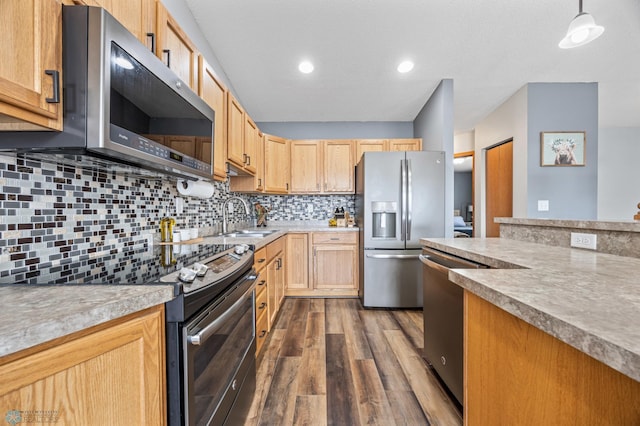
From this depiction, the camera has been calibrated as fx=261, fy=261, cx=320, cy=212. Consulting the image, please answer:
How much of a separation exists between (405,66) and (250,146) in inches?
68.6

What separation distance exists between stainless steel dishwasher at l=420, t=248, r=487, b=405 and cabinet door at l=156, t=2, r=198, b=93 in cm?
178

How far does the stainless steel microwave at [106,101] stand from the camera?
2.50ft

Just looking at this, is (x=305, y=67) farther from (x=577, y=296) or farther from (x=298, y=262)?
(x=577, y=296)

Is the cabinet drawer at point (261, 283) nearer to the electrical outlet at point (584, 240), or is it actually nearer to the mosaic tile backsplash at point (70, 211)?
the mosaic tile backsplash at point (70, 211)

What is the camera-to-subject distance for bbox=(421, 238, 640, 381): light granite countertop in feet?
1.39

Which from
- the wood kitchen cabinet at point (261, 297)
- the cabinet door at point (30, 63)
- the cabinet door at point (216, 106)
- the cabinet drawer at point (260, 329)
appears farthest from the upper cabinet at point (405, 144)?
the cabinet door at point (30, 63)

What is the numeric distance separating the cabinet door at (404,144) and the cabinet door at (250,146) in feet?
6.15

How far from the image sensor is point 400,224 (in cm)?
288

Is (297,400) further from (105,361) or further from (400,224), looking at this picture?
(400,224)

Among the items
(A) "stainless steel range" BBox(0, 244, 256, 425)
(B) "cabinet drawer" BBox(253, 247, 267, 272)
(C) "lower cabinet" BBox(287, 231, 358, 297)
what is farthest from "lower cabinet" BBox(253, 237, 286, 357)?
(C) "lower cabinet" BBox(287, 231, 358, 297)

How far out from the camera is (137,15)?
3.50 feet

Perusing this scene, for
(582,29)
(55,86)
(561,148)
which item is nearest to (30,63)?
(55,86)

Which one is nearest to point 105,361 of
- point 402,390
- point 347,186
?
point 402,390

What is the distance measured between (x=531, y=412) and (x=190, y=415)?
938mm
